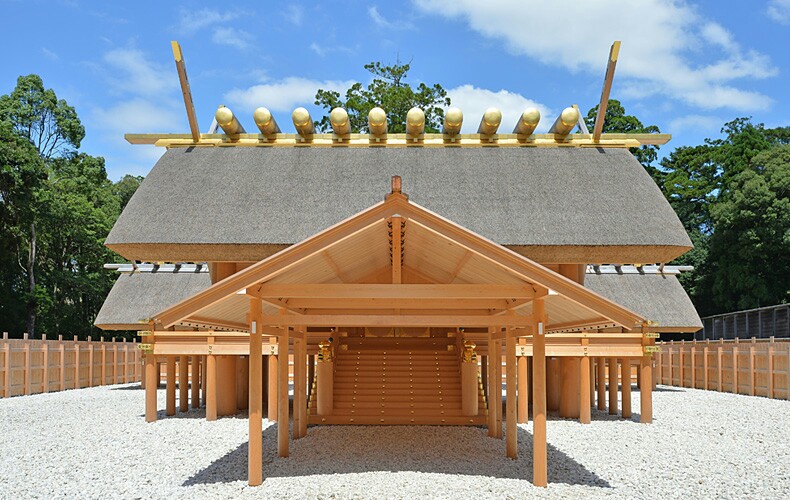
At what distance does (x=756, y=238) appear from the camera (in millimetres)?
37656

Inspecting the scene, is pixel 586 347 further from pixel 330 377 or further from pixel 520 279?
pixel 520 279

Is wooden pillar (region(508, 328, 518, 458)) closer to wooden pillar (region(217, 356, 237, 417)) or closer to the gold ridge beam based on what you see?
the gold ridge beam

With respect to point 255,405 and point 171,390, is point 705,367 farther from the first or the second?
point 255,405

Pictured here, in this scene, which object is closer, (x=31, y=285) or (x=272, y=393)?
(x=272, y=393)

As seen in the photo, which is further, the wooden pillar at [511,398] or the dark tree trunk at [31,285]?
the dark tree trunk at [31,285]

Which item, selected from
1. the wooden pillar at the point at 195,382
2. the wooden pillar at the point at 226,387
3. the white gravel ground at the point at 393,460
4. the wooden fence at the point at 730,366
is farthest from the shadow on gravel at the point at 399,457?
the wooden fence at the point at 730,366

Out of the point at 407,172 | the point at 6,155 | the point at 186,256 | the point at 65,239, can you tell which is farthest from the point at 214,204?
the point at 65,239

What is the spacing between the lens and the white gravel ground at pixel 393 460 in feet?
27.1

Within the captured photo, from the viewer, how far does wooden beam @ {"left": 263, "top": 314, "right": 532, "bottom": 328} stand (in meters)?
8.45

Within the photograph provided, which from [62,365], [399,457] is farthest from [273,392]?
[62,365]

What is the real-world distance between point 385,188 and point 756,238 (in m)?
31.0

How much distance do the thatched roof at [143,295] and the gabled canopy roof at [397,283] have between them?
1237cm

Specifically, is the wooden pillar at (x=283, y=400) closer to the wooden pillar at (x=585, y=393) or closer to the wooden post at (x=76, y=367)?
the wooden pillar at (x=585, y=393)

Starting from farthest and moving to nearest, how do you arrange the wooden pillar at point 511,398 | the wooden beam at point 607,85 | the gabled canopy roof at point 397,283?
the wooden beam at point 607,85, the wooden pillar at point 511,398, the gabled canopy roof at point 397,283
